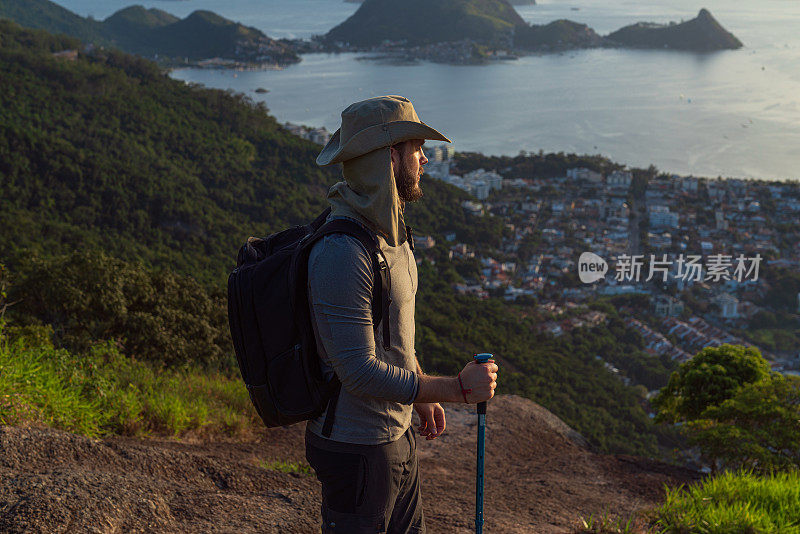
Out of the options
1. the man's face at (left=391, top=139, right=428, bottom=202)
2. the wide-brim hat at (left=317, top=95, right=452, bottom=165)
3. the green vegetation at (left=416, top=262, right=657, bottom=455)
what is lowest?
the green vegetation at (left=416, top=262, right=657, bottom=455)

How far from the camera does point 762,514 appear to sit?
8.07 ft

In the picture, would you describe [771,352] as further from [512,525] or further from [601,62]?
[601,62]

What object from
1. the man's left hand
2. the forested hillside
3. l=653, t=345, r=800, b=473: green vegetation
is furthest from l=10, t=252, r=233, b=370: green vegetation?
the man's left hand

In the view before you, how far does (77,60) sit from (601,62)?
53640 mm

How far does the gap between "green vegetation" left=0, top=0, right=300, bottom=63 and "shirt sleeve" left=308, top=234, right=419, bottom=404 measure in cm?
6216

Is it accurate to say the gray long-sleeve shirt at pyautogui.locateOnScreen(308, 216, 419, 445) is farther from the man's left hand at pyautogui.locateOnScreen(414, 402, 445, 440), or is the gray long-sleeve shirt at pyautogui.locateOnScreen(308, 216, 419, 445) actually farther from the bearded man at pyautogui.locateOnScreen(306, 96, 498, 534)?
the man's left hand at pyautogui.locateOnScreen(414, 402, 445, 440)

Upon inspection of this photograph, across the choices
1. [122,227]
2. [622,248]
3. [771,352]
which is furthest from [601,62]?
[122,227]

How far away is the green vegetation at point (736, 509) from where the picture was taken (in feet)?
7.80

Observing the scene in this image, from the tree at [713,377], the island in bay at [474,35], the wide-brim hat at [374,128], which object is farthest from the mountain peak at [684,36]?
the wide-brim hat at [374,128]

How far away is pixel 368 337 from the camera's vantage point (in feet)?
4.36

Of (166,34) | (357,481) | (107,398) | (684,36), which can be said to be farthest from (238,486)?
(684,36)

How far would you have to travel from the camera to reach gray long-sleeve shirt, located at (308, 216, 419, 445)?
4.27 feet

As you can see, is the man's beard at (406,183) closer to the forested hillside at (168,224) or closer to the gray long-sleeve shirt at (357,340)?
the gray long-sleeve shirt at (357,340)

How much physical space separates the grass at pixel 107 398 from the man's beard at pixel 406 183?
6.63ft
